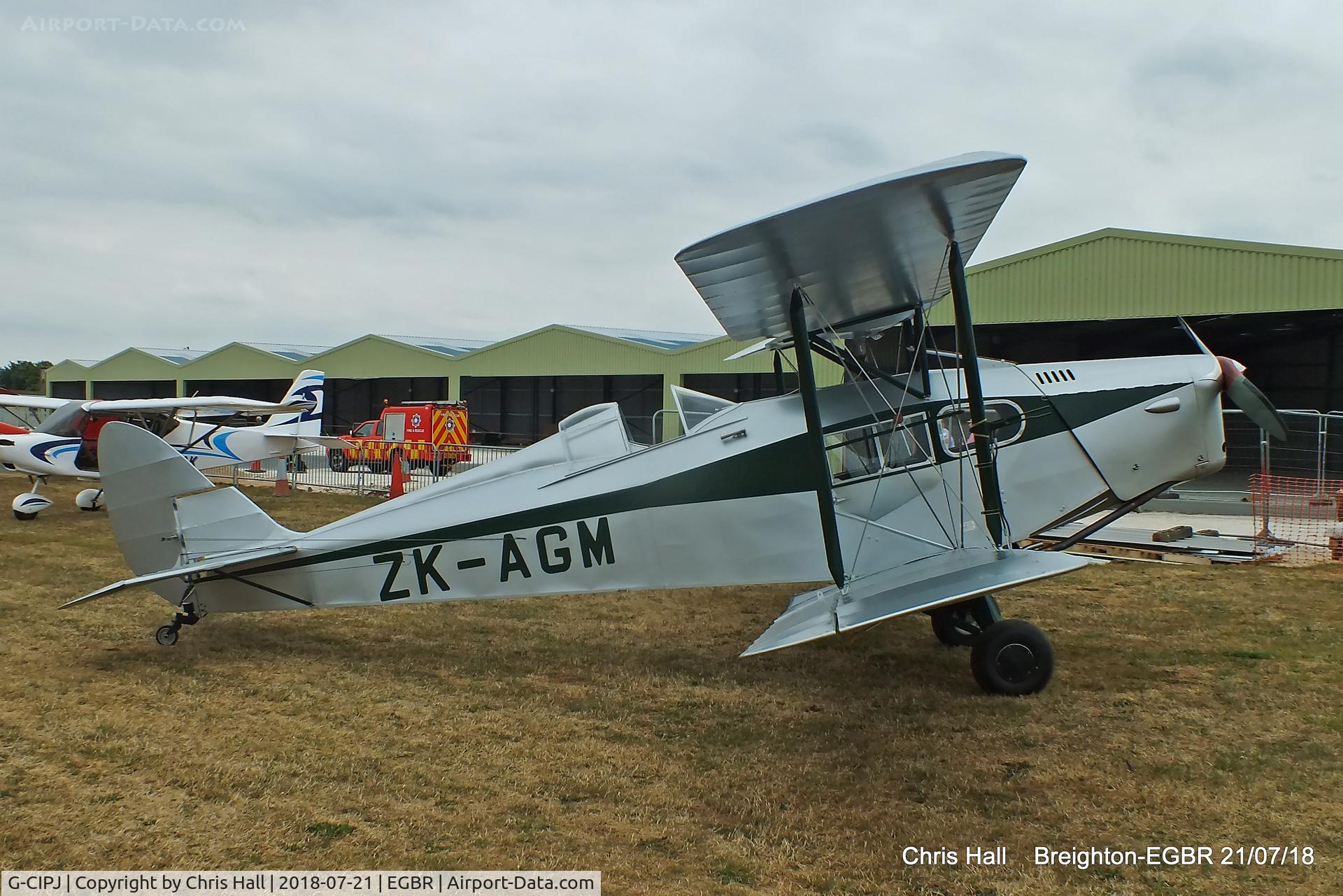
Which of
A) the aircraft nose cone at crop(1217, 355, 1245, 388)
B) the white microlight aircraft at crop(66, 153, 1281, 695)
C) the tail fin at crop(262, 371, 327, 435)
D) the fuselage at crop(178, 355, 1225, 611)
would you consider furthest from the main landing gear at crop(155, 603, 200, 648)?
the tail fin at crop(262, 371, 327, 435)

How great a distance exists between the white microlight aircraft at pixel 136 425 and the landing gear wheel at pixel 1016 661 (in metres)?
13.1

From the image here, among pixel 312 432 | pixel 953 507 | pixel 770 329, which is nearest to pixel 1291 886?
pixel 953 507

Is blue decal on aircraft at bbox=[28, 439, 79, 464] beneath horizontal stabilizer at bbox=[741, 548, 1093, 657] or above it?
above

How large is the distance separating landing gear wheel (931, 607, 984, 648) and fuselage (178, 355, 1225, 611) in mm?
918

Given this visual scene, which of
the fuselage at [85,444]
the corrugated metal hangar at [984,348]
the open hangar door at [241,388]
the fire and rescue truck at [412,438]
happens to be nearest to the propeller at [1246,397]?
the corrugated metal hangar at [984,348]

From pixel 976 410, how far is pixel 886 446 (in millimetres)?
749

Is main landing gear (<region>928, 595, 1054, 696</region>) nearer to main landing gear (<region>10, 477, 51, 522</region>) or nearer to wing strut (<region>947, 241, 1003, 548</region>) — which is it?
wing strut (<region>947, 241, 1003, 548</region>)

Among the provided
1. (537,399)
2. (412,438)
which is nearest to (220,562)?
(412,438)

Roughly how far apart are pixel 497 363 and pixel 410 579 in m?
25.7

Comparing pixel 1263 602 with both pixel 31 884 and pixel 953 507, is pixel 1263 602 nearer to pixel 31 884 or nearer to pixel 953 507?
pixel 953 507

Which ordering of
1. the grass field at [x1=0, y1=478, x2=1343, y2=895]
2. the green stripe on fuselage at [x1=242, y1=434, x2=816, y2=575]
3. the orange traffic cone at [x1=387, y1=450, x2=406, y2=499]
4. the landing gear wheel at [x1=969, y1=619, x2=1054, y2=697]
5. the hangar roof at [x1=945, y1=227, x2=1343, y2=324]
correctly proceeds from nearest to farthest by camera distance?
the grass field at [x1=0, y1=478, x2=1343, y2=895], the landing gear wheel at [x1=969, y1=619, x2=1054, y2=697], the green stripe on fuselage at [x1=242, y1=434, x2=816, y2=575], the hangar roof at [x1=945, y1=227, x2=1343, y2=324], the orange traffic cone at [x1=387, y1=450, x2=406, y2=499]

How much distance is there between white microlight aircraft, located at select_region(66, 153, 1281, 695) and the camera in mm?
5164

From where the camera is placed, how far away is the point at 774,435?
18.1ft

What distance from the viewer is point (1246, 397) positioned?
239 inches
